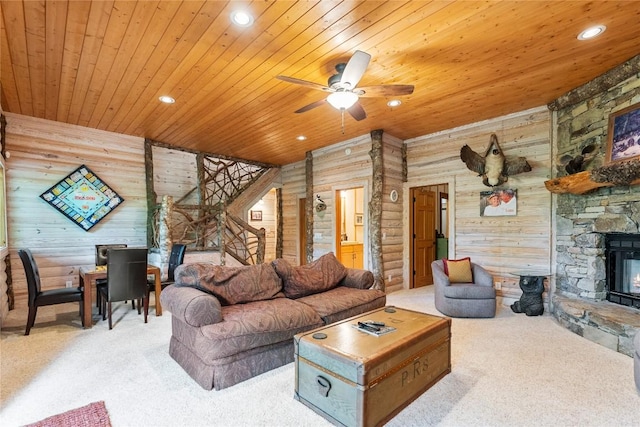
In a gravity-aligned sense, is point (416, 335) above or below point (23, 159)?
below

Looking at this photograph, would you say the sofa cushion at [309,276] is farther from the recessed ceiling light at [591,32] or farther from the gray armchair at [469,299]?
the recessed ceiling light at [591,32]

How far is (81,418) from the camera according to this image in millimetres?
1975

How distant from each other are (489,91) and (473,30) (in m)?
1.50

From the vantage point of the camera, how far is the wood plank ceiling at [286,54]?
2410 millimetres

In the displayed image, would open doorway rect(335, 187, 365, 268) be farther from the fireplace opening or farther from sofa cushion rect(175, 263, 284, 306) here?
the fireplace opening

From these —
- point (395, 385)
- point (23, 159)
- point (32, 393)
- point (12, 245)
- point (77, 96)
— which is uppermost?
point (77, 96)

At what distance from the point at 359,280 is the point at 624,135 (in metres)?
3.29

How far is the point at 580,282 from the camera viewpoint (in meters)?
3.92

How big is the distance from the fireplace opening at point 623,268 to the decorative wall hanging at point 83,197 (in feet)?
24.2

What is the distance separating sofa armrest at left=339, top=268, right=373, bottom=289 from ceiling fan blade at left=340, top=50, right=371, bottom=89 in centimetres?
229

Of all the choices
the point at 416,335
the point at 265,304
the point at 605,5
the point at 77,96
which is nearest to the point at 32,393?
the point at 265,304

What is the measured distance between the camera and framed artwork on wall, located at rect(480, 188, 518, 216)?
4715 millimetres

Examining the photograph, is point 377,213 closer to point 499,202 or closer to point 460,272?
point 460,272

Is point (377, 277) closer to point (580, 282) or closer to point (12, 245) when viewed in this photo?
point (580, 282)
